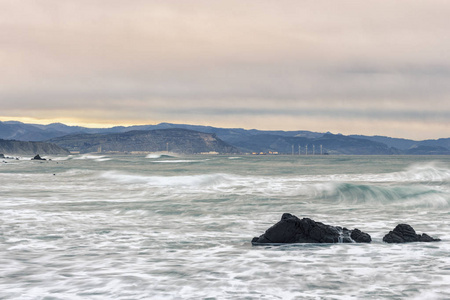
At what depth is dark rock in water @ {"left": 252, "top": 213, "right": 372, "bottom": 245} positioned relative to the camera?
46.4 ft

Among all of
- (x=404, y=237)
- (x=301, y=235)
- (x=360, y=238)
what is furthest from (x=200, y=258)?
(x=404, y=237)

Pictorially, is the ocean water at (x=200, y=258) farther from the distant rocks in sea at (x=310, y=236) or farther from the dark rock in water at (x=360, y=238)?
the distant rocks in sea at (x=310, y=236)

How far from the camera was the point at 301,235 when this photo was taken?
46.6ft

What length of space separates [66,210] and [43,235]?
6.97 m

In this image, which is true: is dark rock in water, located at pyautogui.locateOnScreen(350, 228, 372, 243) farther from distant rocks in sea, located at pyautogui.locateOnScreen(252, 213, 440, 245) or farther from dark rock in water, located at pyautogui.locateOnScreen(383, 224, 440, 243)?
dark rock in water, located at pyautogui.locateOnScreen(383, 224, 440, 243)

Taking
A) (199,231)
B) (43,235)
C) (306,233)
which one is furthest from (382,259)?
(43,235)

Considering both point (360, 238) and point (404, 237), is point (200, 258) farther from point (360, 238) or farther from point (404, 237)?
point (404, 237)

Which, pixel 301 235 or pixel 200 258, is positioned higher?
pixel 301 235

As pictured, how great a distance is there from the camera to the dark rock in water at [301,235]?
46.4ft

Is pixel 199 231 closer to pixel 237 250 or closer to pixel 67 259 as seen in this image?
pixel 237 250

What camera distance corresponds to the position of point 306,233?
46.8 ft

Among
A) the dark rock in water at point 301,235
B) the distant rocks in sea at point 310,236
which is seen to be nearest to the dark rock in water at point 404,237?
the distant rocks in sea at point 310,236

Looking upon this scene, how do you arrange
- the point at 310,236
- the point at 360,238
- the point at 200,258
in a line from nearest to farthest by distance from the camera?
1. the point at 200,258
2. the point at 310,236
3. the point at 360,238

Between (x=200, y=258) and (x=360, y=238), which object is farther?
(x=360, y=238)
